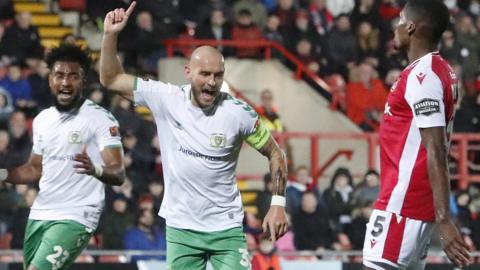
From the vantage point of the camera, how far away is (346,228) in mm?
15734

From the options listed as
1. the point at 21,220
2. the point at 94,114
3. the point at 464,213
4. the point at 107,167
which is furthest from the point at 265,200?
the point at 107,167

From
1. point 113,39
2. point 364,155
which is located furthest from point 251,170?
point 113,39

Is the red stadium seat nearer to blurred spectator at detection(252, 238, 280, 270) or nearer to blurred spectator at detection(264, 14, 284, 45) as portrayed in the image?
blurred spectator at detection(252, 238, 280, 270)

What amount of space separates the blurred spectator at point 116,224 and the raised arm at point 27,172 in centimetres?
498

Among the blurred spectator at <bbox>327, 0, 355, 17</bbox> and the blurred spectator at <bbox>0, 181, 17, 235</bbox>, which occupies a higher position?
the blurred spectator at <bbox>327, 0, 355, 17</bbox>

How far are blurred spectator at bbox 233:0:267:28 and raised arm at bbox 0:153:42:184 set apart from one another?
1012cm

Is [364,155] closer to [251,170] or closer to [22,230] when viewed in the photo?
[251,170]

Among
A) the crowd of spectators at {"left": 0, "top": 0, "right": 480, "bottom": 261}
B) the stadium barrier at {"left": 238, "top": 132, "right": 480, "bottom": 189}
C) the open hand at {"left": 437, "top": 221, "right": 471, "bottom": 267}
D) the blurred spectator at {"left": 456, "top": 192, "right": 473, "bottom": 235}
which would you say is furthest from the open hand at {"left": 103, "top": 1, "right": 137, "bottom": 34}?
the stadium barrier at {"left": 238, "top": 132, "right": 480, "bottom": 189}

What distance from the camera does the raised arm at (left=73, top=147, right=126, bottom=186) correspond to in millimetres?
8250

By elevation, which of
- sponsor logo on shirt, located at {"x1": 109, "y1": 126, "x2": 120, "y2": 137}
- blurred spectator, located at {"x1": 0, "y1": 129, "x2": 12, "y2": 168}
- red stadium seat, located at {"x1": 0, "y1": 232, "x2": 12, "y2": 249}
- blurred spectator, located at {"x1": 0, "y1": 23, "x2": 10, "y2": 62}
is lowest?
red stadium seat, located at {"x1": 0, "y1": 232, "x2": 12, "y2": 249}

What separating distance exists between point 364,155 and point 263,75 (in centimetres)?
202

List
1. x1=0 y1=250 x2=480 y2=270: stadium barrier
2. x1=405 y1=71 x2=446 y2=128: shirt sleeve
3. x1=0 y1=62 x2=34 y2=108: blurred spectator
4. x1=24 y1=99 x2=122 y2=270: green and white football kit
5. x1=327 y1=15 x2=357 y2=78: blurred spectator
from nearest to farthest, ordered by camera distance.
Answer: x1=405 y1=71 x2=446 y2=128: shirt sleeve → x1=24 y1=99 x2=122 y2=270: green and white football kit → x1=0 y1=250 x2=480 y2=270: stadium barrier → x1=0 y1=62 x2=34 y2=108: blurred spectator → x1=327 y1=15 x2=357 y2=78: blurred spectator

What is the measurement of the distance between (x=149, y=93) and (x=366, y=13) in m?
12.2

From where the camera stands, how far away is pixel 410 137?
697 cm
